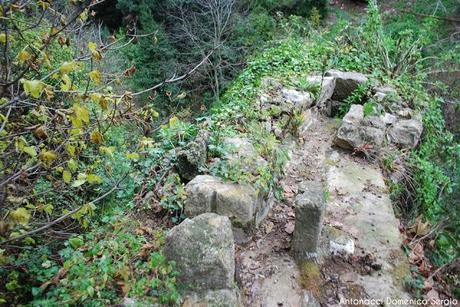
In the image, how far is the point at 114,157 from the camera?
4.33 metres

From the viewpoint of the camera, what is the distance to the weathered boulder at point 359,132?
17.6 ft

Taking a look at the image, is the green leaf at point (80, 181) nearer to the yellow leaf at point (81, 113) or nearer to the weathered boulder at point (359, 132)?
the yellow leaf at point (81, 113)

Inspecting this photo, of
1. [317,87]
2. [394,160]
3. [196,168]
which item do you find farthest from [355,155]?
[196,168]

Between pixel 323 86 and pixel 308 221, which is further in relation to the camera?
pixel 323 86

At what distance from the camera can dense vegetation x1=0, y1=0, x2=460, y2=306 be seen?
226cm

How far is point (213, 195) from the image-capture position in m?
3.42

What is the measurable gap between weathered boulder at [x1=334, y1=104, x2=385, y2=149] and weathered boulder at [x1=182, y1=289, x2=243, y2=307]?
11.3 ft

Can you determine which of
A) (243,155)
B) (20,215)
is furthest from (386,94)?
(20,215)

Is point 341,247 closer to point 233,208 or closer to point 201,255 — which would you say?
point 233,208

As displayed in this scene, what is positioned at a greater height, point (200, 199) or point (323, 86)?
point (200, 199)

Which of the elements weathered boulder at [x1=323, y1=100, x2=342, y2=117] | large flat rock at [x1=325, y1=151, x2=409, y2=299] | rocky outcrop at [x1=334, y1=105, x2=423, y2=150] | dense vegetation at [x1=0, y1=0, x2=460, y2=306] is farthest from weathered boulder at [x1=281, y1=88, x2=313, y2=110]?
large flat rock at [x1=325, y1=151, x2=409, y2=299]

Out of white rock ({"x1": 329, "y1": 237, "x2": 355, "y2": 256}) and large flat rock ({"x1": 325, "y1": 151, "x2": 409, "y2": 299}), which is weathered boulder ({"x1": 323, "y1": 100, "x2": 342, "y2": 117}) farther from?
white rock ({"x1": 329, "y1": 237, "x2": 355, "y2": 256})

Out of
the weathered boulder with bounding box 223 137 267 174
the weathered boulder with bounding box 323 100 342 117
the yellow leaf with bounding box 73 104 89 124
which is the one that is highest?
the yellow leaf with bounding box 73 104 89 124

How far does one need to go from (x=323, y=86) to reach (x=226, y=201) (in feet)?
13.1
